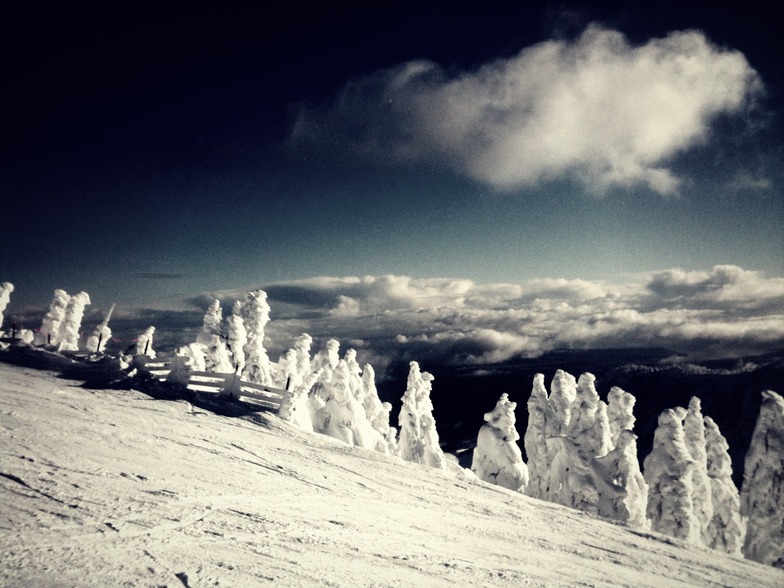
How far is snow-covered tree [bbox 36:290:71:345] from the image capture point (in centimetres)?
5041

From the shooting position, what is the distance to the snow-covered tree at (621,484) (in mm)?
27217

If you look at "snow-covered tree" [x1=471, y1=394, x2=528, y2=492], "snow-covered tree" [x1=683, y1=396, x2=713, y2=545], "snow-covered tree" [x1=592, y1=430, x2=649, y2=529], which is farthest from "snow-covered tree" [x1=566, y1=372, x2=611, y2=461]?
"snow-covered tree" [x1=683, y1=396, x2=713, y2=545]

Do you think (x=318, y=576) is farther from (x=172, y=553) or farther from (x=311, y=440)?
(x=311, y=440)

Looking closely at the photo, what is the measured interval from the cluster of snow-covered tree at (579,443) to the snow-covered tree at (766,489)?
0.19 ft

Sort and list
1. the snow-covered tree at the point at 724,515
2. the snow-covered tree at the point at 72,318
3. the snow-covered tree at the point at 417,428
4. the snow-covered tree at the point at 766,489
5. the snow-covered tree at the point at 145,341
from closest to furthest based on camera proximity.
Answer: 1. the snow-covered tree at the point at 766,489
2. the snow-covered tree at the point at 724,515
3. the snow-covered tree at the point at 417,428
4. the snow-covered tree at the point at 145,341
5. the snow-covered tree at the point at 72,318

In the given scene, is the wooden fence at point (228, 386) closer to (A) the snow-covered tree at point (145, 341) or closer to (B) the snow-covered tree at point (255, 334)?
(B) the snow-covered tree at point (255, 334)

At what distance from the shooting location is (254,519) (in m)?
9.04

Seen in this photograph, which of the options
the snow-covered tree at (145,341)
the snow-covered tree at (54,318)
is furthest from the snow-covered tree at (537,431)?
the snow-covered tree at (54,318)

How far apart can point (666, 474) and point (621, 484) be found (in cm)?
411

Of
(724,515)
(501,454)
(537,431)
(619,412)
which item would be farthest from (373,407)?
(724,515)

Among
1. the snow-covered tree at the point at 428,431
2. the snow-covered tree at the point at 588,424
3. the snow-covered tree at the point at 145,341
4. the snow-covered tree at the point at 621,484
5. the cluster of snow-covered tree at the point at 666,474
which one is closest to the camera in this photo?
the snow-covered tree at the point at 621,484

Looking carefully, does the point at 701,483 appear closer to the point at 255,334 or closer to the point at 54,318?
the point at 255,334

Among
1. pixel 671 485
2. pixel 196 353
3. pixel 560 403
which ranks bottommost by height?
pixel 671 485

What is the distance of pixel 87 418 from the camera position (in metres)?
13.5
